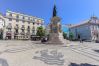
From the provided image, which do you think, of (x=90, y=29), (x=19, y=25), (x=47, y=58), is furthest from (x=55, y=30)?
(x=90, y=29)

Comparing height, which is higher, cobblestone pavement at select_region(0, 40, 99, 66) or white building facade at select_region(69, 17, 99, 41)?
white building facade at select_region(69, 17, 99, 41)

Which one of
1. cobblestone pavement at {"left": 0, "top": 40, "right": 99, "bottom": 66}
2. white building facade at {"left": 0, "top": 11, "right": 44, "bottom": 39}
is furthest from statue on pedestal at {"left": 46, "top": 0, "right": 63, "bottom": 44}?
white building facade at {"left": 0, "top": 11, "right": 44, "bottom": 39}

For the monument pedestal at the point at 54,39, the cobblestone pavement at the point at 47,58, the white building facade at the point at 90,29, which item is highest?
the white building facade at the point at 90,29

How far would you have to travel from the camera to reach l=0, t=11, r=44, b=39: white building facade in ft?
179

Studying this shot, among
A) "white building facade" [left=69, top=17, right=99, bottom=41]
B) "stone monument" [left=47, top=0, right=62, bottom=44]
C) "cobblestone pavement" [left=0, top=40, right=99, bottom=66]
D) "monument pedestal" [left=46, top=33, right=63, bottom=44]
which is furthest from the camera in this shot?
"white building facade" [left=69, top=17, right=99, bottom=41]

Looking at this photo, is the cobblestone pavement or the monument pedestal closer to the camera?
the cobblestone pavement

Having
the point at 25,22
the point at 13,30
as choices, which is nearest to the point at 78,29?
the point at 25,22

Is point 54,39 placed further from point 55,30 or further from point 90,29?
point 90,29

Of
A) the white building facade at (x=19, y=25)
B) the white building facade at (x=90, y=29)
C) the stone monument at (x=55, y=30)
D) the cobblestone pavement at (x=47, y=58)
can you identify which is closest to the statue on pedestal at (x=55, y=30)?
the stone monument at (x=55, y=30)

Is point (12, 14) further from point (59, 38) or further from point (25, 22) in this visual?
point (59, 38)

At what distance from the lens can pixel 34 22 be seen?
211 feet

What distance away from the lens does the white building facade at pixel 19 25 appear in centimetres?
5463

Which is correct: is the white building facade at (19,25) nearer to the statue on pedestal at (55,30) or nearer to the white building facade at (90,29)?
the white building facade at (90,29)

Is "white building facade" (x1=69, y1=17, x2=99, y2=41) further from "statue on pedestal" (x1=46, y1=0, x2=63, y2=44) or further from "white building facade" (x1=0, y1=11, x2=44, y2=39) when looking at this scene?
"statue on pedestal" (x1=46, y1=0, x2=63, y2=44)
